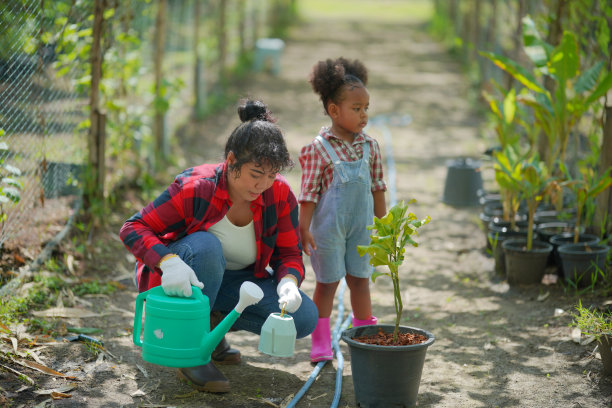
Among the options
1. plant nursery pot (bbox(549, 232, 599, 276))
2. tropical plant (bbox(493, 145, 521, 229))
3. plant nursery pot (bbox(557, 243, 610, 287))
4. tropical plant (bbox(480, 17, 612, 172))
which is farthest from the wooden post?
plant nursery pot (bbox(557, 243, 610, 287))

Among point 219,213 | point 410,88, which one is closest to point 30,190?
point 219,213

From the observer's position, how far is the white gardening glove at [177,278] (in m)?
2.56

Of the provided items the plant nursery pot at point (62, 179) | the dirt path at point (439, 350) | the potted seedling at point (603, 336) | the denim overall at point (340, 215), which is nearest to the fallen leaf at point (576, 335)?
the dirt path at point (439, 350)

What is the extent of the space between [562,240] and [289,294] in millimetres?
2271

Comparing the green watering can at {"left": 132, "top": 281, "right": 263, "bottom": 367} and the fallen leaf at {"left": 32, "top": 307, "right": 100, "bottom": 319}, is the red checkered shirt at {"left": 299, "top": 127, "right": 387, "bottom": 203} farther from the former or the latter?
the fallen leaf at {"left": 32, "top": 307, "right": 100, "bottom": 319}

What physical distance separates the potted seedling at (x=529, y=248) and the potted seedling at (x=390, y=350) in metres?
1.55

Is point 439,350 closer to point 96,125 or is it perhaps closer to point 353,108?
point 353,108

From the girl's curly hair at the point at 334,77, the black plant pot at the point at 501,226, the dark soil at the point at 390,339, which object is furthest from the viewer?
the black plant pot at the point at 501,226

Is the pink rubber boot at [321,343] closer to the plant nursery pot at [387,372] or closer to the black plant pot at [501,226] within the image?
the plant nursery pot at [387,372]

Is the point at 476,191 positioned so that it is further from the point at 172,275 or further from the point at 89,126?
the point at 172,275

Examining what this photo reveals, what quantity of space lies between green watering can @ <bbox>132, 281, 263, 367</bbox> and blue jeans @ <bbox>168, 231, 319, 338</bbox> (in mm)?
161

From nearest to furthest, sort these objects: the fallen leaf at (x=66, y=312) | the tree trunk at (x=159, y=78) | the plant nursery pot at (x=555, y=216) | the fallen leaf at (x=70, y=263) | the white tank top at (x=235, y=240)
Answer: the white tank top at (x=235, y=240)
the fallen leaf at (x=66, y=312)
the fallen leaf at (x=70, y=263)
the plant nursery pot at (x=555, y=216)
the tree trunk at (x=159, y=78)

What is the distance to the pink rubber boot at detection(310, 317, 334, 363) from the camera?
3256 millimetres

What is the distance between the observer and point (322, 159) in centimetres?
323
